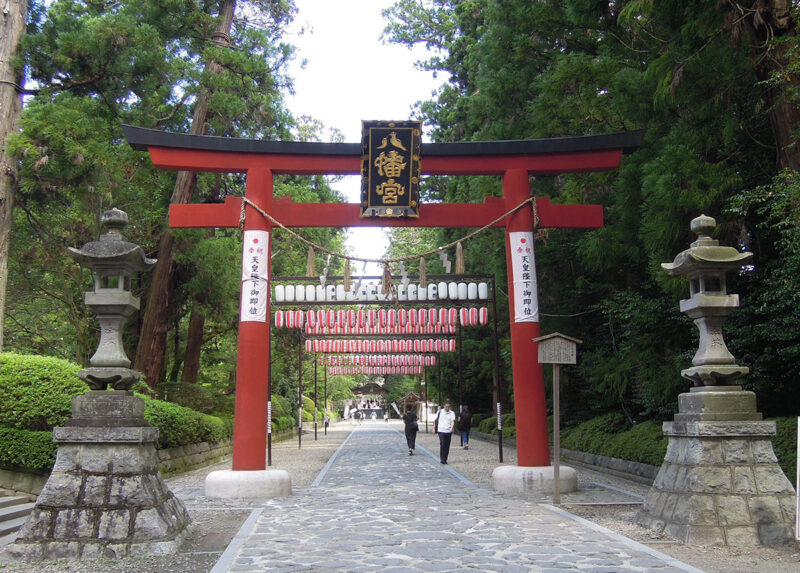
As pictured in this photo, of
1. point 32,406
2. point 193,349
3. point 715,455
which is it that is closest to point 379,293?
point 193,349

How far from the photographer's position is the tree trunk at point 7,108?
12.1 meters

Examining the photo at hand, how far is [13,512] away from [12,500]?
68 cm

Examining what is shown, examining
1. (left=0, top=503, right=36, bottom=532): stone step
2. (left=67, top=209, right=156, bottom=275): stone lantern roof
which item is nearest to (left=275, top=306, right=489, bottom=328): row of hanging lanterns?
(left=0, top=503, right=36, bottom=532): stone step

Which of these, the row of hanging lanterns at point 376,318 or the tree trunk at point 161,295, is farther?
the row of hanging lanterns at point 376,318

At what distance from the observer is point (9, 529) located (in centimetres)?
795

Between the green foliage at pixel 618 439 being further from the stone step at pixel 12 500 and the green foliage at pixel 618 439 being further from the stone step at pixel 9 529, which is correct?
the stone step at pixel 12 500

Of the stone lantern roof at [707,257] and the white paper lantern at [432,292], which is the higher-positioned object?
the white paper lantern at [432,292]

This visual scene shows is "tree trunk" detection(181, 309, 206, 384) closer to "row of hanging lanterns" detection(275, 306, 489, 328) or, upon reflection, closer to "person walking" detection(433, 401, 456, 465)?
"row of hanging lanterns" detection(275, 306, 489, 328)

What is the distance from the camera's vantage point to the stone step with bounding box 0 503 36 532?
27.6 ft

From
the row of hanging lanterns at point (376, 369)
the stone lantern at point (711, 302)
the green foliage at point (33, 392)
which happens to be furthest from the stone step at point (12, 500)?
the row of hanging lanterns at point (376, 369)

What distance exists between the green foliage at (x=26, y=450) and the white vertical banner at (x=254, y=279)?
3.70 m

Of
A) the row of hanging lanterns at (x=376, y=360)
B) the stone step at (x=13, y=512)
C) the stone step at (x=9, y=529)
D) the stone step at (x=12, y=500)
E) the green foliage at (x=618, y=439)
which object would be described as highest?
the row of hanging lanterns at (x=376, y=360)

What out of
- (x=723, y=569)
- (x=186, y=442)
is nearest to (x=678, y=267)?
(x=723, y=569)

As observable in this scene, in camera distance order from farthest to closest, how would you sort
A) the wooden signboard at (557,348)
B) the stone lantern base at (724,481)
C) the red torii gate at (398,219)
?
the red torii gate at (398,219), the wooden signboard at (557,348), the stone lantern base at (724,481)
